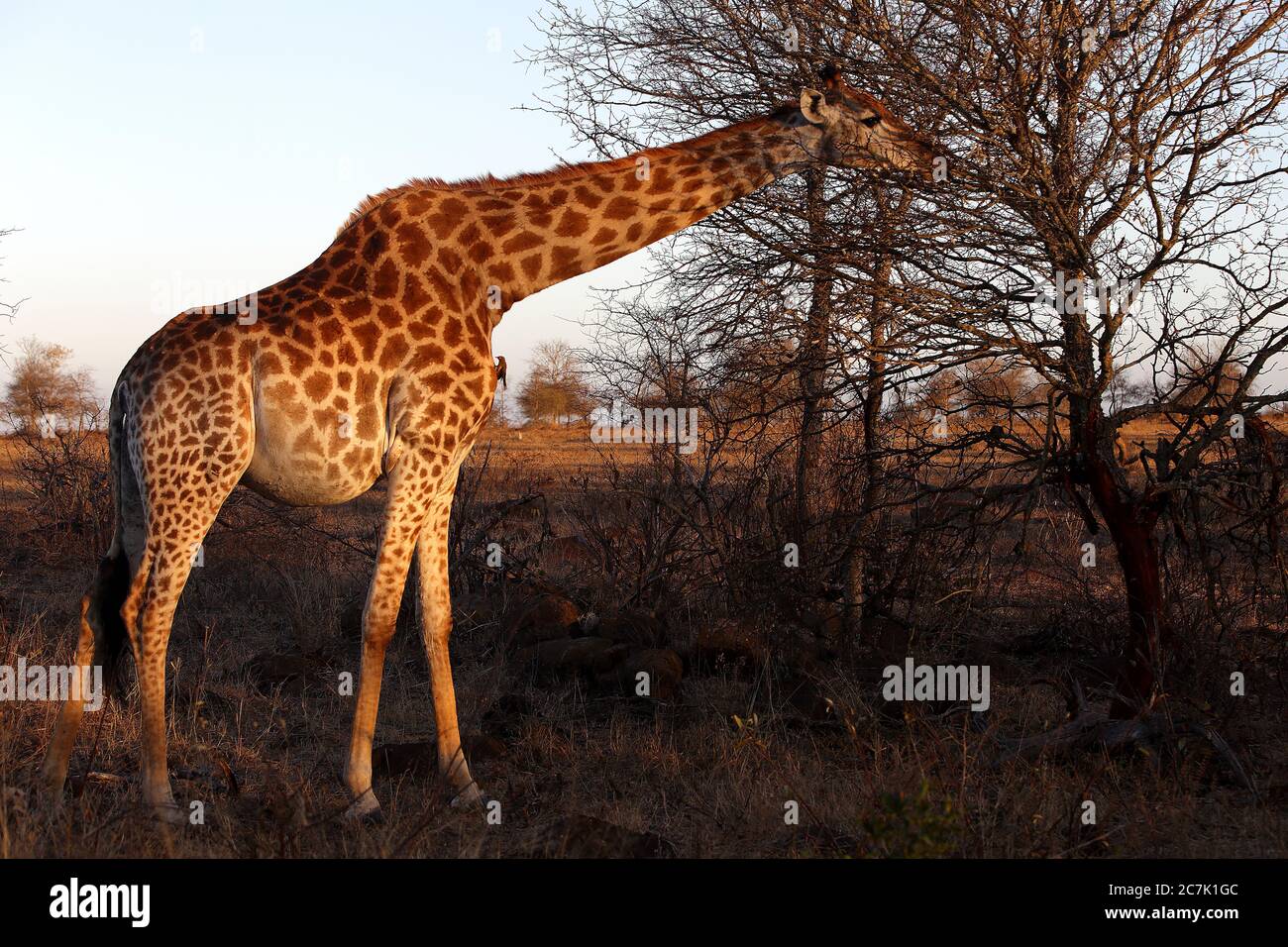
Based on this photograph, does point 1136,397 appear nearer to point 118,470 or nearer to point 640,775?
point 640,775

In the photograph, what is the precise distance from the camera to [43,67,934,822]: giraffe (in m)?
4.92

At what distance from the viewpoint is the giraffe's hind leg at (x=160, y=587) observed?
484 cm

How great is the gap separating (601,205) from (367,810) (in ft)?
10.5

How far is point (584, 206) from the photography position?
5.69m

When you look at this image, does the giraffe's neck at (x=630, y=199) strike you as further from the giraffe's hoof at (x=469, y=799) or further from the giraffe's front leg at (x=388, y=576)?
the giraffe's hoof at (x=469, y=799)

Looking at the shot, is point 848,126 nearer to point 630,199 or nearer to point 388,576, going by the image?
point 630,199

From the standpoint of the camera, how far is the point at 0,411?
15609 mm

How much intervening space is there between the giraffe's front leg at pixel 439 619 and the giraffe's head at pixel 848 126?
8.93 ft
